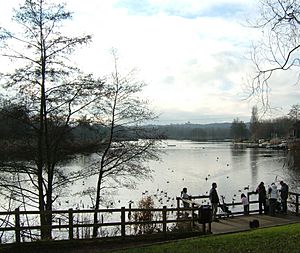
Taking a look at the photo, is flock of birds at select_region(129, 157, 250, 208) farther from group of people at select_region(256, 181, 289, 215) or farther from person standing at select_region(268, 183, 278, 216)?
person standing at select_region(268, 183, 278, 216)

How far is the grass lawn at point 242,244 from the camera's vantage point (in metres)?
9.80

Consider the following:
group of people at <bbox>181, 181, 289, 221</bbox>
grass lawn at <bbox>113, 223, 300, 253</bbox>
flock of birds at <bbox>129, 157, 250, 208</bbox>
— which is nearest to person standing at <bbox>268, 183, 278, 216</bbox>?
group of people at <bbox>181, 181, 289, 221</bbox>

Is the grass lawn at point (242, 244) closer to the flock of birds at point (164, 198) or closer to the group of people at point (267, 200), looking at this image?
the group of people at point (267, 200)

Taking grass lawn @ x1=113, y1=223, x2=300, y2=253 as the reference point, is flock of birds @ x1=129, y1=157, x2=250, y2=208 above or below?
below

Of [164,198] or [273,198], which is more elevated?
[273,198]

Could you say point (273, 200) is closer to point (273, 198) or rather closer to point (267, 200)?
point (273, 198)

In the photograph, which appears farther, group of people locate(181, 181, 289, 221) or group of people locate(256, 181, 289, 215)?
group of people locate(256, 181, 289, 215)

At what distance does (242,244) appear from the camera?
10.4 metres

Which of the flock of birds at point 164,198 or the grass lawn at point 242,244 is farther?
the flock of birds at point 164,198

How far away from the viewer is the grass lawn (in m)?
9.80

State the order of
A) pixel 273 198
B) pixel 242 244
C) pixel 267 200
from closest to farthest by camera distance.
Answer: pixel 242 244 < pixel 273 198 < pixel 267 200

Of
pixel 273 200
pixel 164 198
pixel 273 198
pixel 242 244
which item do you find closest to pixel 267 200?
pixel 273 200

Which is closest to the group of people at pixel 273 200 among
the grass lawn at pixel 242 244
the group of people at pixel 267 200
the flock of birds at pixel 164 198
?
the group of people at pixel 267 200

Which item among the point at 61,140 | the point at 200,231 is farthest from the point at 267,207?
the point at 61,140
